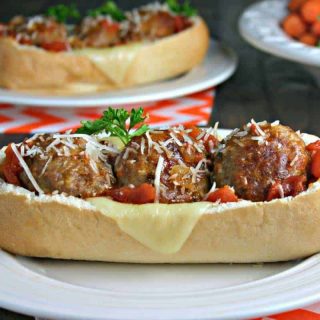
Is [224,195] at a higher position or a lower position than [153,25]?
higher

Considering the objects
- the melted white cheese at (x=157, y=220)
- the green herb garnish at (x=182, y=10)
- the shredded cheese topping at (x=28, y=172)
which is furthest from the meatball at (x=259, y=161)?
the green herb garnish at (x=182, y=10)

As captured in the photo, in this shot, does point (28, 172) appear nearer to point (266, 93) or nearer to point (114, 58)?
point (114, 58)

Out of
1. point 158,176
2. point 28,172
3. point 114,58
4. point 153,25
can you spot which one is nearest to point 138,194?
point 158,176

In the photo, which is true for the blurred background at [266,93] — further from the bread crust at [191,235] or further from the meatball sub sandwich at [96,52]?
the bread crust at [191,235]

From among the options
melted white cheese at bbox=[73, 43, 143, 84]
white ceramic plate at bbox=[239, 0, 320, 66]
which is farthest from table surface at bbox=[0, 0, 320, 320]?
melted white cheese at bbox=[73, 43, 143, 84]

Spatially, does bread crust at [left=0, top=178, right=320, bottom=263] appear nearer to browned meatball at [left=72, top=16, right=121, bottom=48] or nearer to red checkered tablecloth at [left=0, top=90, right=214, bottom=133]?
red checkered tablecloth at [left=0, top=90, right=214, bottom=133]

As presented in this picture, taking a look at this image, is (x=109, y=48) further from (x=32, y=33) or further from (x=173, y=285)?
(x=173, y=285)
